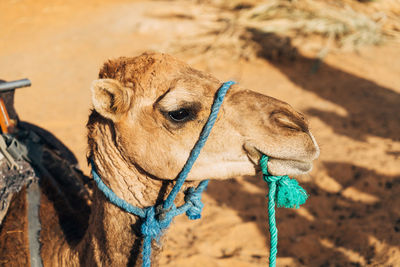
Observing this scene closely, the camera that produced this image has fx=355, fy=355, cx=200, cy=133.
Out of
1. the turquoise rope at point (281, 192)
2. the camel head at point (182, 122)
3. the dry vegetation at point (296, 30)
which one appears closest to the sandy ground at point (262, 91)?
the dry vegetation at point (296, 30)

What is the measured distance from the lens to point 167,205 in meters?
1.83

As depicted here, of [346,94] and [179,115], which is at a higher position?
[179,115]

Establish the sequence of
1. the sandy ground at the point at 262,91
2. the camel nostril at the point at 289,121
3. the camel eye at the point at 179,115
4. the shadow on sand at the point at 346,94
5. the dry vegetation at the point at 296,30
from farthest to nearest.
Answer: the dry vegetation at the point at 296,30 < the shadow on sand at the point at 346,94 < the sandy ground at the point at 262,91 < the camel eye at the point at 179,115 < the camel nostril at the point at 289,121

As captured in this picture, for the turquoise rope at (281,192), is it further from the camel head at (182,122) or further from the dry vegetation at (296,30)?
the dry vegetation at (296,30)

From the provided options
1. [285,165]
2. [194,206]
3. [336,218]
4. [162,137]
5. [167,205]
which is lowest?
[336,218]

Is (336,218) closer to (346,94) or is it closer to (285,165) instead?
(285,165)

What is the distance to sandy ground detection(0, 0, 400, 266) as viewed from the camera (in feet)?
12.2

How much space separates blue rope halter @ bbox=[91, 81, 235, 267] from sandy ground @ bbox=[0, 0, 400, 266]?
184 centimetres

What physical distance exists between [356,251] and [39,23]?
10.8 m

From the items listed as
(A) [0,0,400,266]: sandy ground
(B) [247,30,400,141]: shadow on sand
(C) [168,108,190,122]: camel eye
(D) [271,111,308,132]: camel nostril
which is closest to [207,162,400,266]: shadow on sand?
(A) [0,0,400,266]: sandy ground

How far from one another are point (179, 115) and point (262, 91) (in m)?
5.44

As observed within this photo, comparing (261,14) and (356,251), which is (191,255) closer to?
(356,251)

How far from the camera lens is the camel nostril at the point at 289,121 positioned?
5.52ft

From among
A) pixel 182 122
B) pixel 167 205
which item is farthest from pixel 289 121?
pixel 167 205
